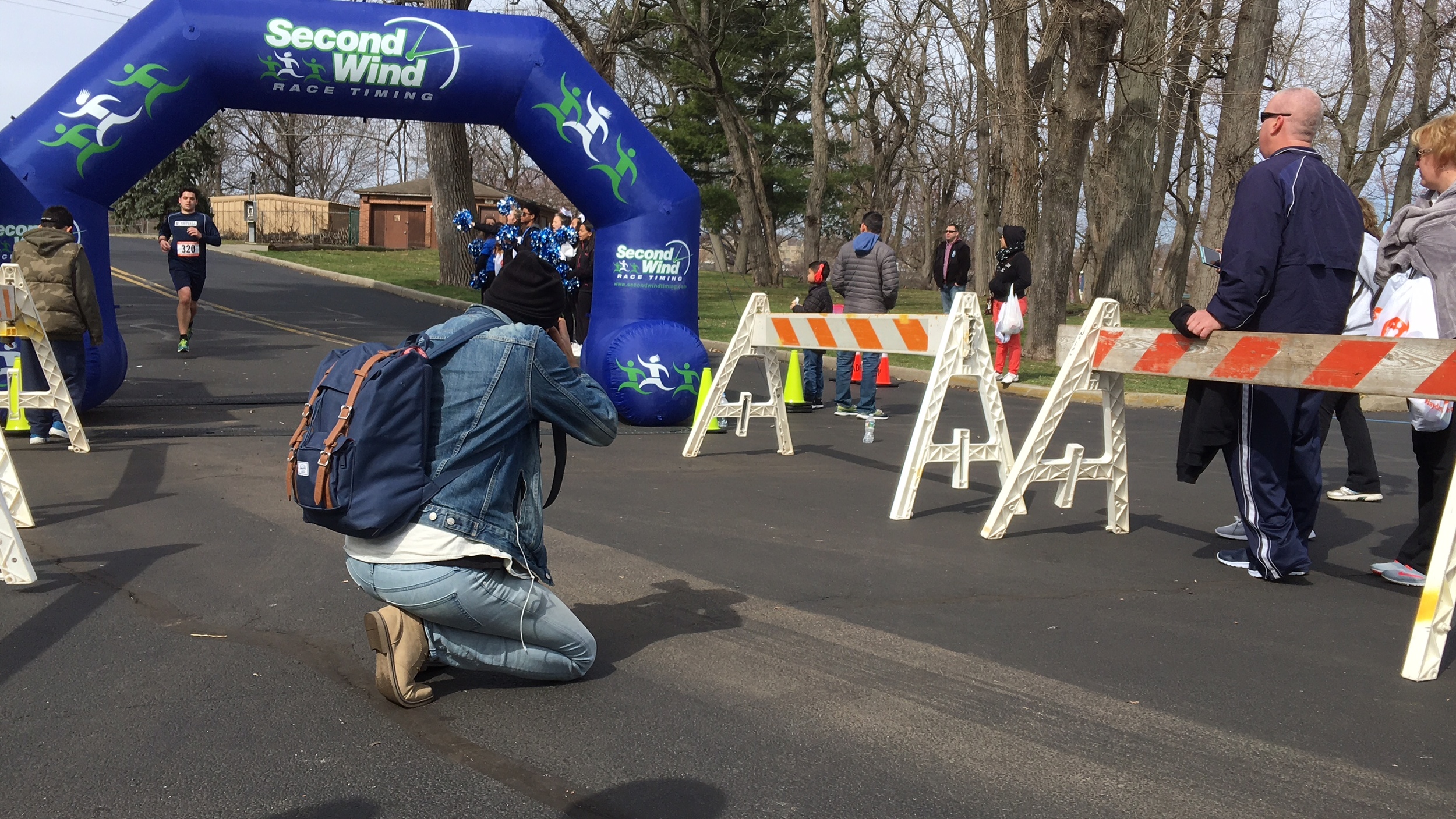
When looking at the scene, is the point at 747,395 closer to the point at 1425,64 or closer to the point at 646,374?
the point at 646,374

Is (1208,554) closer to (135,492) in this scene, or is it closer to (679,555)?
(679,555)

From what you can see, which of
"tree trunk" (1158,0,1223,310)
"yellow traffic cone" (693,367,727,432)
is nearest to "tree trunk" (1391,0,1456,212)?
"tree trunk" (1158,0,1223,310)

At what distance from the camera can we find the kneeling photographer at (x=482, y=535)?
378 centimetres

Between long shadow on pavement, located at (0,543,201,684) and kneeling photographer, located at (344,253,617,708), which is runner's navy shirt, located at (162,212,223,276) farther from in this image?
kneeling photographer, located at (344,253,617,708)

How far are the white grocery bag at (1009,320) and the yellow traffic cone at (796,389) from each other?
3.44 m

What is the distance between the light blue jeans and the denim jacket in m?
0.14

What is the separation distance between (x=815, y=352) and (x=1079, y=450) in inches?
234

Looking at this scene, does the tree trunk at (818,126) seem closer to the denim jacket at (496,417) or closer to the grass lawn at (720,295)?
the grass lawn at (720,295)

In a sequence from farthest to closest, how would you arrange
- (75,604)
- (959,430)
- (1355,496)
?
(1355,496) → (959,430) → (75,604)

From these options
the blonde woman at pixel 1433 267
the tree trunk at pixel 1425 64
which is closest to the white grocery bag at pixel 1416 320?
the blonde woman at pixel 1433 267

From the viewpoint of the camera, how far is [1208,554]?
6.36 m

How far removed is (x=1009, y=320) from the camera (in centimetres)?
1448

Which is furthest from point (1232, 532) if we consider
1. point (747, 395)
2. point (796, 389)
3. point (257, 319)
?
point (257, 319)

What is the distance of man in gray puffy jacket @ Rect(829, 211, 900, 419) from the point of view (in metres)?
12.1
